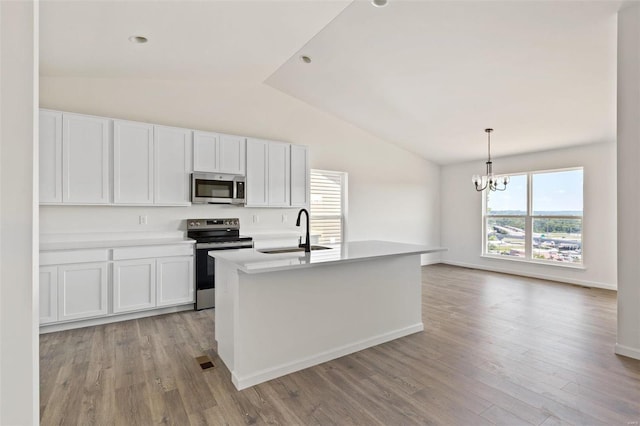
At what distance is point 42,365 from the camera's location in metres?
2.62

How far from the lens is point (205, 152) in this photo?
4.39 meters

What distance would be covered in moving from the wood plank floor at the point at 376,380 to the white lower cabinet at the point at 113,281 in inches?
8.8

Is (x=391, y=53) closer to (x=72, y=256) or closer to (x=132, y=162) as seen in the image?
(x=132, y=162)

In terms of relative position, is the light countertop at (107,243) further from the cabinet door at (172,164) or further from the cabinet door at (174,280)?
the cabinet door at (172,164)

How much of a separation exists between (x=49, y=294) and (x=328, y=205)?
4.04 metres

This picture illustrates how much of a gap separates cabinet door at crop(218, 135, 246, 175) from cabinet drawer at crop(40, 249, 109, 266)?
175 centimetres

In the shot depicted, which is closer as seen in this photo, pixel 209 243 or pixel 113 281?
pixel 113 281

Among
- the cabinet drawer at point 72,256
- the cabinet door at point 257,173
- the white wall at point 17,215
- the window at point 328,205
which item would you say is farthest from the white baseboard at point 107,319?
the white wall at point 17,215

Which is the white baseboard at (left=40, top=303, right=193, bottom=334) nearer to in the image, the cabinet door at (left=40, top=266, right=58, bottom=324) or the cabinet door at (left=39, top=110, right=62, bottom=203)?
the cabinet door at (left=40, top=266, right=58, bottom=324)

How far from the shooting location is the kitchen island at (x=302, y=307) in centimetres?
235

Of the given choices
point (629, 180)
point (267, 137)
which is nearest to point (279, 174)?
point (267, 137)

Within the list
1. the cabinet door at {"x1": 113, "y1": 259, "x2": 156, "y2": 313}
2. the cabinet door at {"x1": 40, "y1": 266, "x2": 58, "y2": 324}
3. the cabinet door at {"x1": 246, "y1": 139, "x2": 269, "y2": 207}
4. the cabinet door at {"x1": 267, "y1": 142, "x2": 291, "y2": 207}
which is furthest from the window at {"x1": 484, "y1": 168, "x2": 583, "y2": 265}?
the cabinet door at {"x1": 40, "y1": 266, "x2": 58, "y2": 324}

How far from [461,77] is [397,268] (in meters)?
2.49

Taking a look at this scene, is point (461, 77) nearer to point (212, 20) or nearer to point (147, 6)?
point (212, 20)
